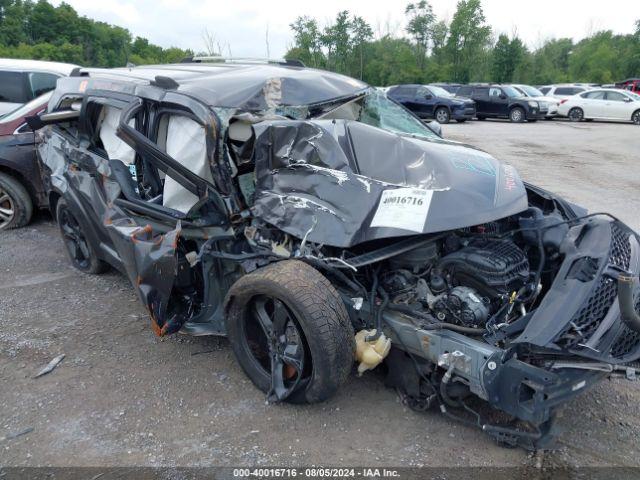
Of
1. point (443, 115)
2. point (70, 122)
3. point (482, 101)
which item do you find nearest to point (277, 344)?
point (70, 122)

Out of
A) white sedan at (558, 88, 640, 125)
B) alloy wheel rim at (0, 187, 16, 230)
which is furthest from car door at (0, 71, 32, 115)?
white sedan at (558, 88, 640, 125)

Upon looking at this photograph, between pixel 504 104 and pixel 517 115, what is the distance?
28.6 inches

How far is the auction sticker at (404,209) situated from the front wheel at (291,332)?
0.48 metres

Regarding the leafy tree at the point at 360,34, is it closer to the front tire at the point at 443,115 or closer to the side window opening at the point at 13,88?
the front tire at the point at 443,115

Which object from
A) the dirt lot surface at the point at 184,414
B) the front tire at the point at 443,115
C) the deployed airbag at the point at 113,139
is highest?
the deployed airbag at the point at 113,139

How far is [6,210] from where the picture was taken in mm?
6465

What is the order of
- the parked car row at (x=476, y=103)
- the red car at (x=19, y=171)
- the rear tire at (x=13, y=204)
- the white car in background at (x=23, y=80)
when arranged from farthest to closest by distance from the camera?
1. the parked car row at (x=476, y=103)
2. the white car in background at (x=23, y=80)
3. the rear tire at (x=13, y=204)
4. the red car at (x=19, y=171)

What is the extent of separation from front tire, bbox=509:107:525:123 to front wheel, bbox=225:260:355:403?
839 inches

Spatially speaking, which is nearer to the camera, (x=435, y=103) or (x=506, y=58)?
(x=435, y=103)

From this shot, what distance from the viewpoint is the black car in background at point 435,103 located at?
20.4 m

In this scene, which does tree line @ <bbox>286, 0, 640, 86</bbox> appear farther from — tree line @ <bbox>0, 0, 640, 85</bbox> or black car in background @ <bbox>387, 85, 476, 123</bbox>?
black car in background @ <bbox>387, 85, 476, 123</bbox>

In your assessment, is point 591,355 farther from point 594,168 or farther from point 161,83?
point 594,168

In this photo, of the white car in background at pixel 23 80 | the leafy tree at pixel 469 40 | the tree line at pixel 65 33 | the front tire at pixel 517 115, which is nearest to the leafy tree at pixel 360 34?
the leafy tree at pixel 469 40

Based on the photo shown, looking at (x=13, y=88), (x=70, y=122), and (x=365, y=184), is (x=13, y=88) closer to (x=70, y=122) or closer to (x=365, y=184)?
(x=70, y=122)
